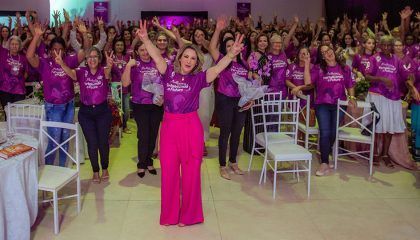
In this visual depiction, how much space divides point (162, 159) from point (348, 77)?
8.40 feet

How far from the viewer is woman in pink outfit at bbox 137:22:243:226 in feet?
11.6

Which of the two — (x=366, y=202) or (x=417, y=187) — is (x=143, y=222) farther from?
(x=417, y=187)

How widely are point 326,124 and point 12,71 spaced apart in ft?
12.3

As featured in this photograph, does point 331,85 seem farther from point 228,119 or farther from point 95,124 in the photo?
point 95,124

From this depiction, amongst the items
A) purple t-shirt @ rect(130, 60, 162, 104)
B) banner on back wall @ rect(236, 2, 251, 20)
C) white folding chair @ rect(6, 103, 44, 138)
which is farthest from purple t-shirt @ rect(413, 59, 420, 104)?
banner on back wall @ rect(236, 2, 251, 20)

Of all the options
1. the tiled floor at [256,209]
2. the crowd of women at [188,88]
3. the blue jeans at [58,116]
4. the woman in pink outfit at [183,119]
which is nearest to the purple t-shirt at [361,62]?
the crowd of women at [188,88]

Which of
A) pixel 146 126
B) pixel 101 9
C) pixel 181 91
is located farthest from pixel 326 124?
pixel 101 9

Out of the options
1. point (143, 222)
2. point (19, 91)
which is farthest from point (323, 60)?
point (19, 91)

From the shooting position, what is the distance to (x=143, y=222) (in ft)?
12.5

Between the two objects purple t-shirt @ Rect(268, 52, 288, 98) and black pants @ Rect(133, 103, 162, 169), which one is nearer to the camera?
black pants @ Rect(133, 103, 162, 169)

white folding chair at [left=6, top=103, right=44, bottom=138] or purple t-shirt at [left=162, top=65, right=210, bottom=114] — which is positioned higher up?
purple t-shirt at [left=162, top=65, right=210, bottom=114]

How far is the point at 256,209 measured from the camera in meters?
4.12

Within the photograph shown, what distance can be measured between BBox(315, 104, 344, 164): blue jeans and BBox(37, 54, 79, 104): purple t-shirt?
265cm

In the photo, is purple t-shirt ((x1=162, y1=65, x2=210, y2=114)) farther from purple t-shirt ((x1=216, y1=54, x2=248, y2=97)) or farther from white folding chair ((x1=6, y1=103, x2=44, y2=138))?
white folding chair ((x1=6, y1=103, x2=44, y2=138))
